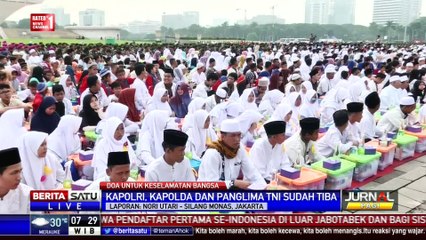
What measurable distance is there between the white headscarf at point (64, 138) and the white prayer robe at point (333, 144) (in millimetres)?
3216

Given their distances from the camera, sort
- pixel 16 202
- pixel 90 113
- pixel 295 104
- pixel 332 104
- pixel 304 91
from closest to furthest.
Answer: pixel 16 202 < pixel 90 113 < pixel 295 104 < pixel 332 104 < pixel 304 91

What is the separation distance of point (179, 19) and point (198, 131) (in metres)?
127

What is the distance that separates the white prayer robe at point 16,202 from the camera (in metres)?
2.66

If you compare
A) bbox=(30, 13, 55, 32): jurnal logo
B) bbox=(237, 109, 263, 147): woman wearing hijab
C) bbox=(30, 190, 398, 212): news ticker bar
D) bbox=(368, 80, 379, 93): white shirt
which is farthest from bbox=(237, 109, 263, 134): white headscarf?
bbox=(30, 13, 55, 32): jurnal logo

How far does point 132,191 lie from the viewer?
2457 millimetres

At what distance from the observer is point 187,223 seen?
2.32 m

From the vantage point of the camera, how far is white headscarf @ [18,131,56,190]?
3570 mm

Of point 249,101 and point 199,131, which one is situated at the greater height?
point 249,101

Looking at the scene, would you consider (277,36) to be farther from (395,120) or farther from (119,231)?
(119,231)

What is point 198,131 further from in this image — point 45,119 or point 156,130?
point 45,119

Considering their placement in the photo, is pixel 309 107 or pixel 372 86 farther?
pixel 372 86

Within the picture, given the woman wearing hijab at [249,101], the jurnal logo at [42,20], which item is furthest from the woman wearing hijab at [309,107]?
the jurnal logo at [42,20]

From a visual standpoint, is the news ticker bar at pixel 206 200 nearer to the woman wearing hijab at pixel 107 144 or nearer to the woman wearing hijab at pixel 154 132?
the woman wearing hijab at pixel 107 144

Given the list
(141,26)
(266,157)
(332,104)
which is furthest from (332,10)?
(266,157)
